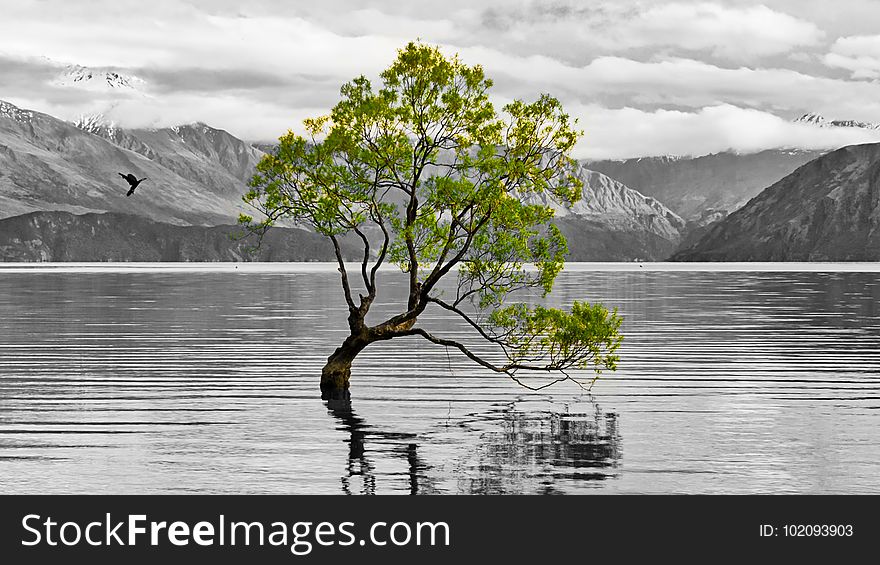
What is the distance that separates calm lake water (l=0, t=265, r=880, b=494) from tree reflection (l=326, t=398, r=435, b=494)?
4.6 inches

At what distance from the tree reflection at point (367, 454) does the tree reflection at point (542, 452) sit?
1.24 m

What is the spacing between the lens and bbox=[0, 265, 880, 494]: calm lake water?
1235 inches

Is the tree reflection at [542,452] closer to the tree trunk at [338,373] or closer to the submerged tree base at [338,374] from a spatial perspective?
the tree trunk at [338,373]

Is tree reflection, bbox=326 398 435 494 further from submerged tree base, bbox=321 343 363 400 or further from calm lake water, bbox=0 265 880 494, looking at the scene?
submerged tree base, bbox=321 343 363 400

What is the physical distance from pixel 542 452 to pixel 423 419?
26.1 ft

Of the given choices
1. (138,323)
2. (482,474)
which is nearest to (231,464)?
(482,474)

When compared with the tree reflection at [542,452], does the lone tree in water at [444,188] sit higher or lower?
higher

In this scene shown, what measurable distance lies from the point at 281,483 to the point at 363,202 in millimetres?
19244

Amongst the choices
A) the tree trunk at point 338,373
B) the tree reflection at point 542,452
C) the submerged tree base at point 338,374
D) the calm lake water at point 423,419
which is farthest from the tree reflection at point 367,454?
the submerged tree base at point 338,374

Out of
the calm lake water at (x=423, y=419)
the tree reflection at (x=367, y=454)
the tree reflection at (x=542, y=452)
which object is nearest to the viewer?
the tree reflection at (x=367, y=454)

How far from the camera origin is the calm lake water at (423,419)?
31375 mm

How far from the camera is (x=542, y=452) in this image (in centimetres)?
3569
